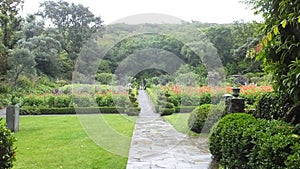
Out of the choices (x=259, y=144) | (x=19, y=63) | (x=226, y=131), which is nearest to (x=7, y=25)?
(x=19, y=63)

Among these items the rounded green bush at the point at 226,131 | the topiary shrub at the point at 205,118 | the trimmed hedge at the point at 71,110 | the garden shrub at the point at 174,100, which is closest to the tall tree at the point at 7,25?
the trimmed hedge at the point at 71,110

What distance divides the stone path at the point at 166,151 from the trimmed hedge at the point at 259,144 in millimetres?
736

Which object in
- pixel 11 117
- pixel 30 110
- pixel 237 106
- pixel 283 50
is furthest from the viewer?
pixel 30 110

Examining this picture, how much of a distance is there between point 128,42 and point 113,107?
10.2 ft

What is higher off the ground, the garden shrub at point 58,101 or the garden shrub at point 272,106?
the garden shrub at point 272,106

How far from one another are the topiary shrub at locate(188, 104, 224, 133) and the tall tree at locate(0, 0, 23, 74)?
757cm

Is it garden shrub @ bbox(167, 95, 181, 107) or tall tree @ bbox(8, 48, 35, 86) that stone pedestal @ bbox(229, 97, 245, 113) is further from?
tall tree @ bbox(8, 48, 35, 86)

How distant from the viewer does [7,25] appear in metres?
15.3

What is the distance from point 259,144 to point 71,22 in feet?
76.1

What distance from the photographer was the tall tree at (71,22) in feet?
72.5

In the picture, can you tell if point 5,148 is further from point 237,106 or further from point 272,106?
point 237,106

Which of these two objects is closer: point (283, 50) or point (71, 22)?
point (283, 50)

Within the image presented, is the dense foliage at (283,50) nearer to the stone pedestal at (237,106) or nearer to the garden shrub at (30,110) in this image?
the stone pedestal at (237,106)

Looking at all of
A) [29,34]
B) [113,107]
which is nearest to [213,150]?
[113,107]
